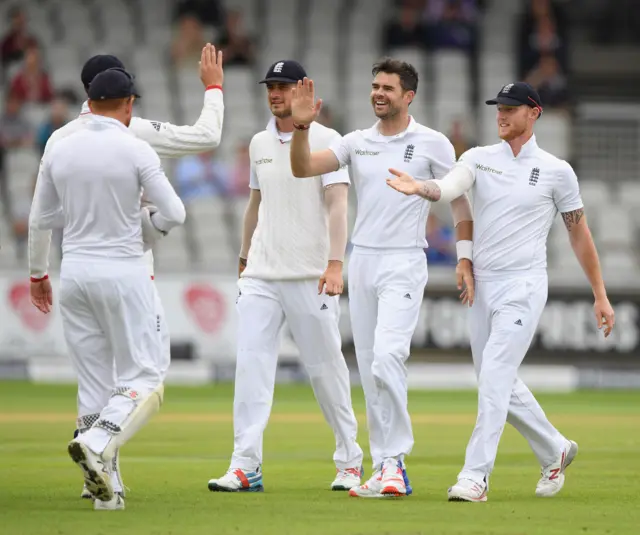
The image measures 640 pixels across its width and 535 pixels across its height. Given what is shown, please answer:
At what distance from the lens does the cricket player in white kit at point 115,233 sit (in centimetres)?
766

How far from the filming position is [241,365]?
898cm

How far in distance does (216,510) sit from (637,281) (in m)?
12.6

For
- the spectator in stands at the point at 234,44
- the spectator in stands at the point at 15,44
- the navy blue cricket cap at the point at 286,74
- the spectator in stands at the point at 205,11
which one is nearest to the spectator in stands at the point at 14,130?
the spectator in stands at the point at 15,44

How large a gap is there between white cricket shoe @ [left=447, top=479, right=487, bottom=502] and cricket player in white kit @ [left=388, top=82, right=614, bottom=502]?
0.35 metres

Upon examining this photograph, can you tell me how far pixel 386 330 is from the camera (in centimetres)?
844

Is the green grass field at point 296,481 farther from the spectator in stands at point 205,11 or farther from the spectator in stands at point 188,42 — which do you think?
the spectator in stands at point 205,11

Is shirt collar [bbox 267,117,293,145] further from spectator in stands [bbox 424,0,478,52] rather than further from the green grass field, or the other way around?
spectator in stands [bbox 424,0,478,52]

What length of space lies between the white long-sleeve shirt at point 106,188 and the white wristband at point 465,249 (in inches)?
66.5

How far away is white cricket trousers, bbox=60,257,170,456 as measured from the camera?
25.3ft

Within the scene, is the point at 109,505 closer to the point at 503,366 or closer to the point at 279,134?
the point at 503,366

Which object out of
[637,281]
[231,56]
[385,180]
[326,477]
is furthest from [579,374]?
[385,180]

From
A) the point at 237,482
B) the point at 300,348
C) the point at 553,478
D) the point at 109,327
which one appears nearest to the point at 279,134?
the point at 300,348

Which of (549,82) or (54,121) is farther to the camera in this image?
(549,82)

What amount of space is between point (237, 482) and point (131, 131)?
1.99m
